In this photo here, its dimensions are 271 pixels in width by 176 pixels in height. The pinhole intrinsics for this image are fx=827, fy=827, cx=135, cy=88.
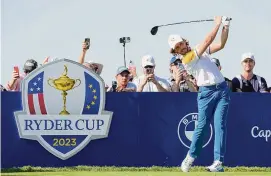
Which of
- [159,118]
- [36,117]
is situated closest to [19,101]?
[36,117]

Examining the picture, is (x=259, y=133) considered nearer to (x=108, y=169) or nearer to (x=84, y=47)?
(x=108, y=169)

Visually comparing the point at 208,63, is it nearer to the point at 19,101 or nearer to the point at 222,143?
the point at 222,143

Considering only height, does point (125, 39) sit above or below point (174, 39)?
above

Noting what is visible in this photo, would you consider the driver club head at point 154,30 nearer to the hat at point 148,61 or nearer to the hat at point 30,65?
the hat at point 148,61

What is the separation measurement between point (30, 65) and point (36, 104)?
0.75 m

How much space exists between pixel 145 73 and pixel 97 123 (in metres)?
1.14

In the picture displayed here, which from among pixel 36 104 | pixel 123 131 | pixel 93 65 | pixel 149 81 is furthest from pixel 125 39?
pixel 36 104

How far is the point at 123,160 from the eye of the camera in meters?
13.7

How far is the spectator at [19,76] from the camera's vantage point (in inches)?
539

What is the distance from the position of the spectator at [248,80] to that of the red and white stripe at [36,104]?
10.4 feet

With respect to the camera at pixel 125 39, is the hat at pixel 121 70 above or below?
below

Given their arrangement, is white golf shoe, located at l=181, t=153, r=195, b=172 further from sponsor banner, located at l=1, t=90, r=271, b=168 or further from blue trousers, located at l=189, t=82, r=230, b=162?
sponsor banner, located at l=1, t=90, r=271, b=168

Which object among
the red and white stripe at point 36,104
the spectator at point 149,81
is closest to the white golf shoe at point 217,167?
the spectator at point 149,81

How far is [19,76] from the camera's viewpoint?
1375cm
